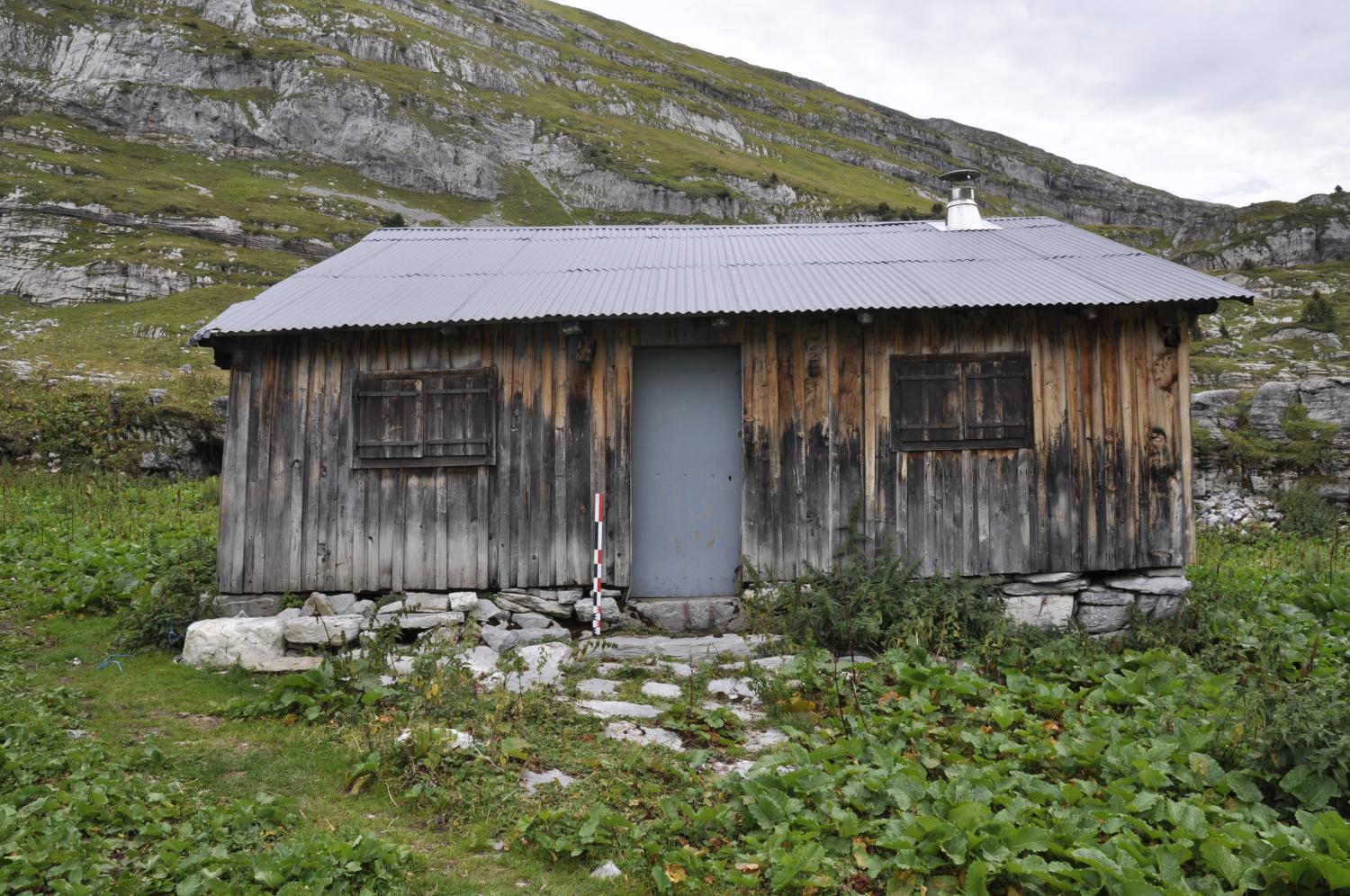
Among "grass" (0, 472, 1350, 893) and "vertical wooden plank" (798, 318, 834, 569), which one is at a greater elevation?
"vertical wooden plank" (798, 318, 834, 569)

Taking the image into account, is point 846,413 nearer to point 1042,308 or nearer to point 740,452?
point 740,452

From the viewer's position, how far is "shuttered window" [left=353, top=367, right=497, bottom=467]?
26.7 ft

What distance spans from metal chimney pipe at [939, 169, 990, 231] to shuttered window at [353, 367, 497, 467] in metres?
7.01

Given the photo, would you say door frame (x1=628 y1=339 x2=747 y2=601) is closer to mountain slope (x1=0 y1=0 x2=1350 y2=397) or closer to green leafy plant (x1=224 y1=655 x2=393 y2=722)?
green leafy plant (x1=224 y1=655 x2=393 y2=722)

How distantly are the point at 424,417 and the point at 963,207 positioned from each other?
7.95m

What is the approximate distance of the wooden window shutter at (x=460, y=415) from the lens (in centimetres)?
815

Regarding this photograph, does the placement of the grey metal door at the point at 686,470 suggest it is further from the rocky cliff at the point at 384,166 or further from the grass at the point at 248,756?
the rocky cliff at the point at 384,166

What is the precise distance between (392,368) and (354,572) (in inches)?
→ 85.3

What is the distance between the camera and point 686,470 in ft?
28.1

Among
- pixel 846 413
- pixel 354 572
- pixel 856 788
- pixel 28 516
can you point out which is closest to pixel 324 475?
pixel 354 572

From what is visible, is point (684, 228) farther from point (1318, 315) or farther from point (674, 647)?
point (1318, 315)

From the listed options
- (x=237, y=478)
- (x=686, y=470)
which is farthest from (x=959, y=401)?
(x=237, y=478)

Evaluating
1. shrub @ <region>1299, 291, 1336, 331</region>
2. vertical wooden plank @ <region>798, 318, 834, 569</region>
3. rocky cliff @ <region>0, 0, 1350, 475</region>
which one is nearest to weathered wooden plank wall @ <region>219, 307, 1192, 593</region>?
vertical wooden plank @ <region>798, 318, 834, 569</region>

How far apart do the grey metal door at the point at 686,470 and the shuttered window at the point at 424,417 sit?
1673mm
